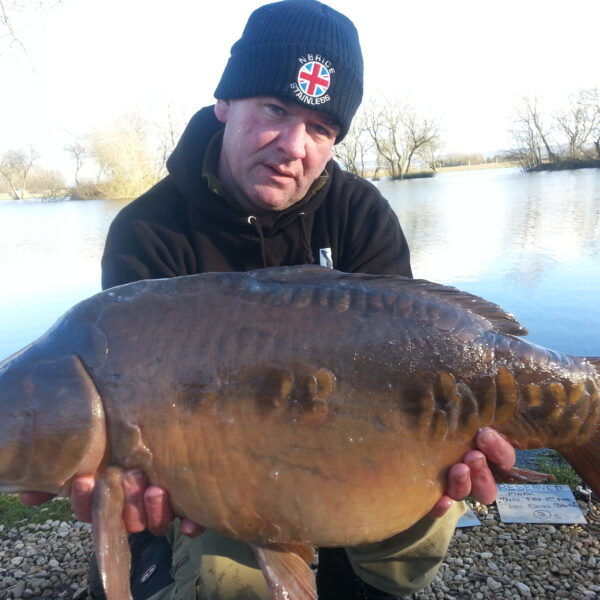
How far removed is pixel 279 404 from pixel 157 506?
448 millimetres

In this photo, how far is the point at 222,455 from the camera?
1.62 metres

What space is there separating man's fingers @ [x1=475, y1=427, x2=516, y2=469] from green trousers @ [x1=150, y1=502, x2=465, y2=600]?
1.96 feet

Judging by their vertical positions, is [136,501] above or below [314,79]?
below

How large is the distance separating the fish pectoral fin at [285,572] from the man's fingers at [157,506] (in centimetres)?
28

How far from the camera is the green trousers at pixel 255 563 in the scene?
2.09m

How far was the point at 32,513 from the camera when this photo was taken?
3.31m

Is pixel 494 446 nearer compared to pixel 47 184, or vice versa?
pixel 494 446

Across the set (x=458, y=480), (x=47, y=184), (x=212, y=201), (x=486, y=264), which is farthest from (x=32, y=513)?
(x=47, y=184)

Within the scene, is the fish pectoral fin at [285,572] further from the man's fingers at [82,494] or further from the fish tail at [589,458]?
the fish tail at [589,458]

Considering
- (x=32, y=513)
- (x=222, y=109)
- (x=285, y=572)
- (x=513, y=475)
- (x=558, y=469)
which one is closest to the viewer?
(x=285, y=572)

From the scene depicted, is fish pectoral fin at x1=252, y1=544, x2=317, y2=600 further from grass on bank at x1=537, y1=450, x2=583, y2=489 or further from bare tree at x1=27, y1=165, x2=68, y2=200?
bare tree at x1=27, y1=165, x2=68, y2=200

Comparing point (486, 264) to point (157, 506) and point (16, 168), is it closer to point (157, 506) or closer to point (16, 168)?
point (157, 506)

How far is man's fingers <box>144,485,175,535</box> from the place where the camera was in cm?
165

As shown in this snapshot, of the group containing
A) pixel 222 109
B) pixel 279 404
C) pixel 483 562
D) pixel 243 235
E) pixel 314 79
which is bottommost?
pixel 483 562
